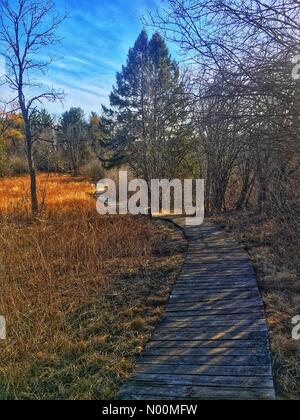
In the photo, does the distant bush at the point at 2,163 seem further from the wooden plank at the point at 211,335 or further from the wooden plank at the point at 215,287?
the wooden plank at the point at 211,335

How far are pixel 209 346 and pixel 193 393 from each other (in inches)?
26.6

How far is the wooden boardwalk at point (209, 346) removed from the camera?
2414 millimetres

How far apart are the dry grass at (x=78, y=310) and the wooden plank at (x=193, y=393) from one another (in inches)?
8.5

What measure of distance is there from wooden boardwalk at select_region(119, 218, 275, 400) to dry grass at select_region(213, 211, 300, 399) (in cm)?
10

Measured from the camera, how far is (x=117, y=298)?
4.39 meters

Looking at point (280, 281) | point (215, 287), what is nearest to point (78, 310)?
point (215, 287)

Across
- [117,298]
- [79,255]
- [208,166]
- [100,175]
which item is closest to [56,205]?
[208,166]

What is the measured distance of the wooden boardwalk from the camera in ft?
7.92

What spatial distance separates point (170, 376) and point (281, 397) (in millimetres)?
754

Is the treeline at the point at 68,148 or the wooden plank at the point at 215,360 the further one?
the treeline at the point at 68,148

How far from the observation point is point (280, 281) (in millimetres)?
4457

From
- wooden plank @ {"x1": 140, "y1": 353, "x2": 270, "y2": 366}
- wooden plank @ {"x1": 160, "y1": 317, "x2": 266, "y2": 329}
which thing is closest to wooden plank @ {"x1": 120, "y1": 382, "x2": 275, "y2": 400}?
wooden plank @ {"x1": 140, "y1": 353, "x2": 270, "y2": 366}

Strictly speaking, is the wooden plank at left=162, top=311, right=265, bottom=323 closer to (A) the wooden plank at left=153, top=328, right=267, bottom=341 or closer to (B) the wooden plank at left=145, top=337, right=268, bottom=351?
(A) the wooden plank at left=153, top=328, right=267, bottom=341

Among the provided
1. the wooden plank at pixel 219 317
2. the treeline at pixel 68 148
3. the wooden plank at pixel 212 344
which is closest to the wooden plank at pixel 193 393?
the wooden plank at pixel 212 344
